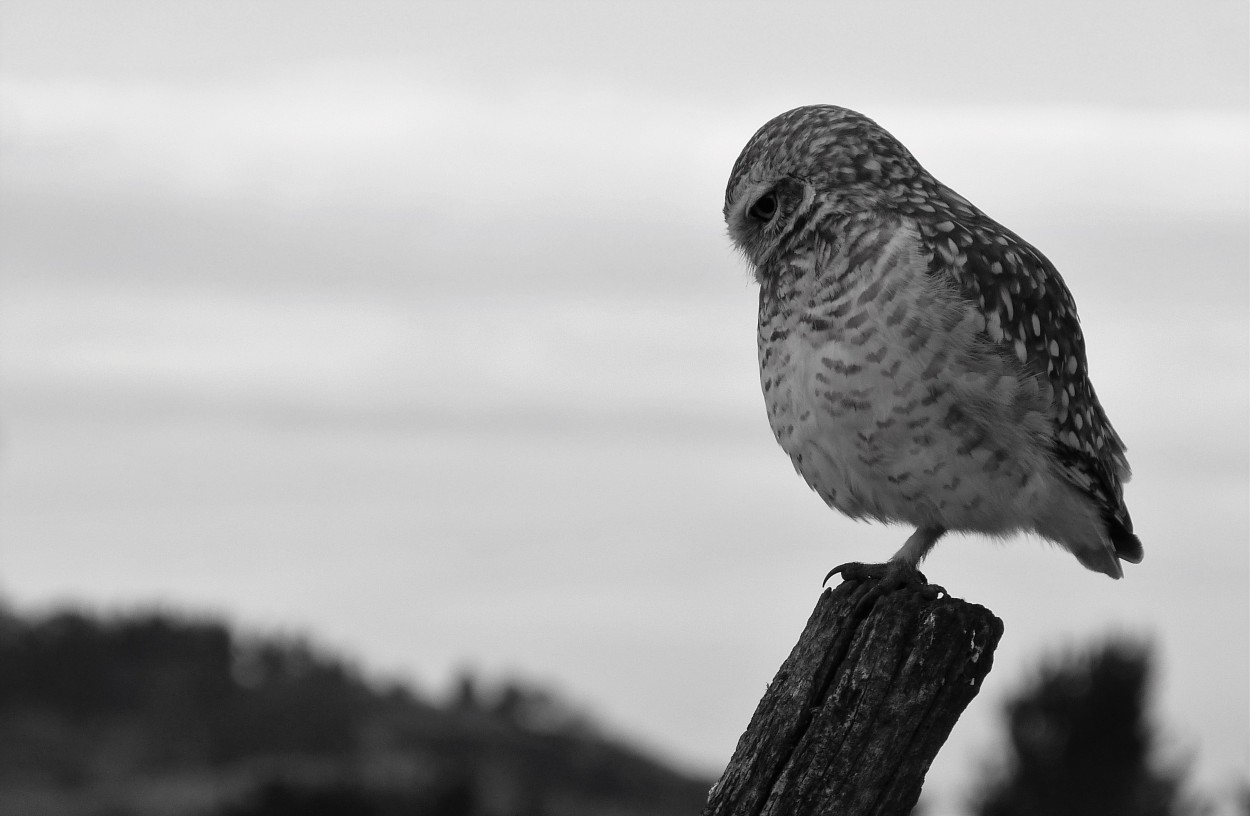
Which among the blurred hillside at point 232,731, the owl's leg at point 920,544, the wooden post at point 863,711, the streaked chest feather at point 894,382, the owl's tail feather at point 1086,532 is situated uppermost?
the blurred hillside at point 232,731

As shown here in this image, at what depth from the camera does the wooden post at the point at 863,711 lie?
4836 mm

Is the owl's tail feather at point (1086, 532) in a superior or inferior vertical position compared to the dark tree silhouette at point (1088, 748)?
inferior

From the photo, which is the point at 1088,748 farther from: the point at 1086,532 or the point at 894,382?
the point at 894,382

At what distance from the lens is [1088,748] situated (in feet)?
59.7

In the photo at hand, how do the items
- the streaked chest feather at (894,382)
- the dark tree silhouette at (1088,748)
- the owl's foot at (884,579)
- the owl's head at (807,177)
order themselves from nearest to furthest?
1. the owl's foot at (884,579)
2. the streaked chest feather at (894,382)
3. the owl's head at (807,177)
4. the dark tree silhouette at (1088,748)

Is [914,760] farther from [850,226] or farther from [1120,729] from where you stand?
[1120,729]

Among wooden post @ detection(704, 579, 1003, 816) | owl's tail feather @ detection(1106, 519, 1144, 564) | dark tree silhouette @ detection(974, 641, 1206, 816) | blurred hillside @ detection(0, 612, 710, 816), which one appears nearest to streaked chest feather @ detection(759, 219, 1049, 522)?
owl's tail feather @ detection(1106, 519, 1144, 564)

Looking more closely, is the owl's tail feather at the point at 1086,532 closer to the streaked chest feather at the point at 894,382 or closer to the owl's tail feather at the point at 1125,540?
the owl's tail feather at the point at 1125,540

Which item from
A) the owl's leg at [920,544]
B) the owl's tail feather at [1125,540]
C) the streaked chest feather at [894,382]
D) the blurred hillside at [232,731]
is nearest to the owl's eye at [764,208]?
the streaked chest feather at [894,382]

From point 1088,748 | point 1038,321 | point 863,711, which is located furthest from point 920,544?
point 1088,748

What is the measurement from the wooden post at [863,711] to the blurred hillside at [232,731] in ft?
86.0

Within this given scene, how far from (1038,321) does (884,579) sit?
1642mm

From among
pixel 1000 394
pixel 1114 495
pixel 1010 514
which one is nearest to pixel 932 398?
pixel 1000 394

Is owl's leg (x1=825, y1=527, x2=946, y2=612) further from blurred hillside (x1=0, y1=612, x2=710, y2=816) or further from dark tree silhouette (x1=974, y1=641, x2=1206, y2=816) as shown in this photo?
blurred hillside (x1=0, y1=612, x2=710, y2=816)
